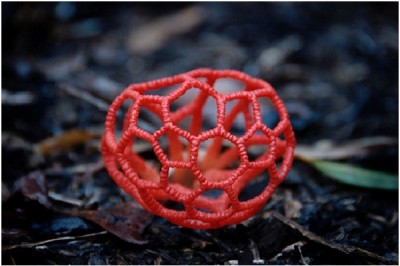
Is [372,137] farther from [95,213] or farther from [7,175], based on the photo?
[7,175]

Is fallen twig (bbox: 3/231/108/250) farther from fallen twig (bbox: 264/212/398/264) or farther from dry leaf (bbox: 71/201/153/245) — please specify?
fallen twig (bbox: 264/212/398/264)

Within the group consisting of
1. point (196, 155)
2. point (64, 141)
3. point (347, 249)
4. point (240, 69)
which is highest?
point (196, 155)

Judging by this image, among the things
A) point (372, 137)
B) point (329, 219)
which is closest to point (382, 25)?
point (372, 137)

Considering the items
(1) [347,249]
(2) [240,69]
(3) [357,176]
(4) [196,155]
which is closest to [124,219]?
(4) [196,155]

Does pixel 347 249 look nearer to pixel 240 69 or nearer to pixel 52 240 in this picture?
pixel 52 240

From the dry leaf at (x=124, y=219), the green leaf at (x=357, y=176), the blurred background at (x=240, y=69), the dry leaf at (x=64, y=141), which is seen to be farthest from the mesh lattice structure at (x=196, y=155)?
the dry leaf at (x=64, y=141)

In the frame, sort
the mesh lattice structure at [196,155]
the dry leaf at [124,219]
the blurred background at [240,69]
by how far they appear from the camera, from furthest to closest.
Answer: the blurred background at [240,69] < the dry leaf at [124,219] < the mesh lattice structure at [196,155]

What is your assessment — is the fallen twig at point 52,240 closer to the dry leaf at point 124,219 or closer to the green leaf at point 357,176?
the dry leaf at point 124,219
